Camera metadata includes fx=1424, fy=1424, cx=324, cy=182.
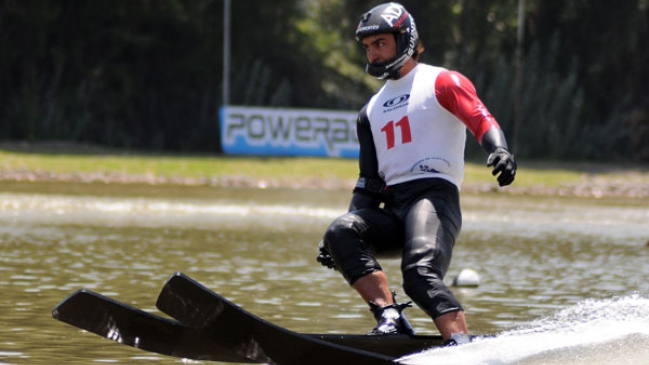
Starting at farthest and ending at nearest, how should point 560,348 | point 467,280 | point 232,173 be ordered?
point 232,173
point 467,280
point 560,348

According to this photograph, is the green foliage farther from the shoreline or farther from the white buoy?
the white buoy

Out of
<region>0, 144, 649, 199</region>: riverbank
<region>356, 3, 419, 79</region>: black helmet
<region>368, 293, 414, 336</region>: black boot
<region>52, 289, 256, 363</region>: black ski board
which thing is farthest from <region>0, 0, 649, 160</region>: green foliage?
<region>368, 293, 414, 336</region>: black boot

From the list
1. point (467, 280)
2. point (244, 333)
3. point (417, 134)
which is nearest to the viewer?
point (244, 333)

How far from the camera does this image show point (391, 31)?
26.1 ft

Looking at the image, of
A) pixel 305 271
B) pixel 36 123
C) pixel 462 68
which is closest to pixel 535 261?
pixel 305 271

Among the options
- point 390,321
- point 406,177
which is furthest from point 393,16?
point 390,321

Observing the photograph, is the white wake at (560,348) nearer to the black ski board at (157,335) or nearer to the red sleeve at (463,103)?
the black ski board at (157,335)

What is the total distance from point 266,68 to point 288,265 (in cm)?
2838

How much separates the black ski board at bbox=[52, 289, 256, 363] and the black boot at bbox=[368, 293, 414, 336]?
0.72 meters

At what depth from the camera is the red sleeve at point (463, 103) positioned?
7598 millimetres

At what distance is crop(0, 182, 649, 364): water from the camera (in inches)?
332

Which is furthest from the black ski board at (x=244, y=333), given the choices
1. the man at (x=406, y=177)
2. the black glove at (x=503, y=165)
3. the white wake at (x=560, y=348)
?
the black glove at (x=503, y=165)

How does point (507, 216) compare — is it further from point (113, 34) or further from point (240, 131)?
point (113, 34)

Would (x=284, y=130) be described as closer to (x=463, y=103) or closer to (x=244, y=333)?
(x=463, y=103)
